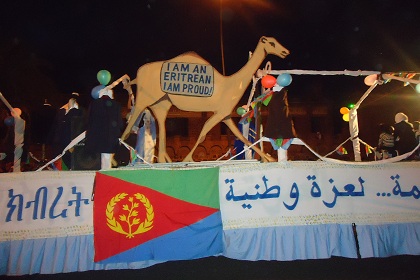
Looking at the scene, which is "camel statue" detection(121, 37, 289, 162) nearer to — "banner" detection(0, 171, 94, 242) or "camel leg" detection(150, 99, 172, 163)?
"camel leg" detection(150, 99, 172, 163)

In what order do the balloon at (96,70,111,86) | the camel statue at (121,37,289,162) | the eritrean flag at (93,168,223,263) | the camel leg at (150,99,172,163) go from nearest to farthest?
the eritrean flag at (93,168,223,263) < the balloon at (96,70,111,86) < the camel statue at (121,37,289,162) < the camel leg at (150,99,172,163)

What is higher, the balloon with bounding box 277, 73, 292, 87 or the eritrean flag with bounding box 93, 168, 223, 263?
the balloon with bounding box 277, 73, 292, 87

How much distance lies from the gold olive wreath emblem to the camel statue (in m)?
1.74

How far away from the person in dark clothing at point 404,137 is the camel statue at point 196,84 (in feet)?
10.5

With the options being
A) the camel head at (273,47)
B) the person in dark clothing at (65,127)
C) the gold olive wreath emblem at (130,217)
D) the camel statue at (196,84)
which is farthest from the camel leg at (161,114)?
the camel head at (273,47)

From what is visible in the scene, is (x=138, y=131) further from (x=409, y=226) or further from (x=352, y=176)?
(x=409, y=226)

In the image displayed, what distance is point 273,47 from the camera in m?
5.33

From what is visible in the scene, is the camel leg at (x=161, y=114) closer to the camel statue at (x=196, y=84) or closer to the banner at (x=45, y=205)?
the camel statue at (x=196, y=84)

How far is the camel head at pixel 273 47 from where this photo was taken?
5.29 m

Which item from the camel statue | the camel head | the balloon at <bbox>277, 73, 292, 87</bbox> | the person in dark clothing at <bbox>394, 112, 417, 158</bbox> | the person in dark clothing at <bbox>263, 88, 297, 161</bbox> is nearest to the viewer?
the person in dark clothing at <bbox>263, 88, 297, 161</bbox>

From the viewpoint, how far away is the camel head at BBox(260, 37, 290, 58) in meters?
5.29

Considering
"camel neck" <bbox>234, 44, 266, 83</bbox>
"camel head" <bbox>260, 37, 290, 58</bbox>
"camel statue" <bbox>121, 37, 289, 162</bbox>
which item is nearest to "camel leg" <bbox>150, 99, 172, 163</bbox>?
"camel statue" <bbox>121, 37, 289, 162</bbox>

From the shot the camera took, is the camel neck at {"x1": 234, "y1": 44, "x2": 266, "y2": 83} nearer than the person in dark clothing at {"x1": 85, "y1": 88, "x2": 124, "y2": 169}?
No

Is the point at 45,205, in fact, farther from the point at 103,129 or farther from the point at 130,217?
the point at 103,129
